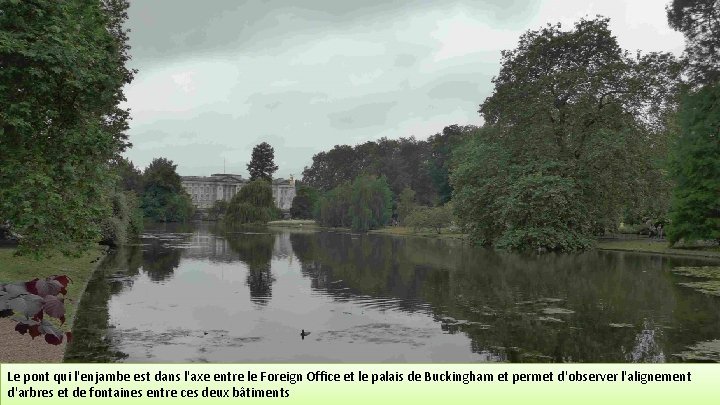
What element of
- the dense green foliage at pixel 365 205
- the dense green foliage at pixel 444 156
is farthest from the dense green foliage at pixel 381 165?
the dense green foliage at pixel 365 205

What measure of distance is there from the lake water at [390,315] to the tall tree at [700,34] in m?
15.8

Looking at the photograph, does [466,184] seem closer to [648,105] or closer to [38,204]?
[648,105]

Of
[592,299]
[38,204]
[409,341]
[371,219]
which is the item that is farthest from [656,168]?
[371,219]

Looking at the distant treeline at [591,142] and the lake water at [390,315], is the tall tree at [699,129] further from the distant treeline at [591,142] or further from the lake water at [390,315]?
the lake water at [390,315]

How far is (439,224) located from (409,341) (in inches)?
2498

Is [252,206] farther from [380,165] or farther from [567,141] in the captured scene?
[567,141]

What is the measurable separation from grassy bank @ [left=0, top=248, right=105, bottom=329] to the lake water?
0.53 meters

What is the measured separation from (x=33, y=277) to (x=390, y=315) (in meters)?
12.1

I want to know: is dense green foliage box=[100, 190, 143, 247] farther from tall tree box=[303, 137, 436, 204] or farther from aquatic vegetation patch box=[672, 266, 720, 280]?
tall tree box=[303, 137, 436, 204]

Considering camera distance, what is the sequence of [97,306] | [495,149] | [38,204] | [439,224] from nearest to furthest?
[38,204]
[97,306]
[495,149]
[439,224]

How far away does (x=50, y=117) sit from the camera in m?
14.0

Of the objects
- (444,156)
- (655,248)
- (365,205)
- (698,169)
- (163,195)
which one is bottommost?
(655,248)

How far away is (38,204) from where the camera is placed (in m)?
13.9

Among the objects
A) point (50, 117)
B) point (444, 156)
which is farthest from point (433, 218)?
point (50, 117)
